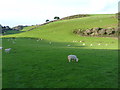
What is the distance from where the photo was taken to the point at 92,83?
14.5 m

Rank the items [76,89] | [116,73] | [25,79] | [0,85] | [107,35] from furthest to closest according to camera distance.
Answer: [107,35]
[116,73]
[25,79]
[0,85]
[76,89]

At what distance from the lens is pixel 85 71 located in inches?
718

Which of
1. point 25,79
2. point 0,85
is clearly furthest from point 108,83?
point 0,85

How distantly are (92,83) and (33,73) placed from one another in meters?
6.83

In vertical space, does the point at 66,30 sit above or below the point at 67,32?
above

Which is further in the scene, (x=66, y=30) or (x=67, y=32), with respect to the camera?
(x=66, y=30)

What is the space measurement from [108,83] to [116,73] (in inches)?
136

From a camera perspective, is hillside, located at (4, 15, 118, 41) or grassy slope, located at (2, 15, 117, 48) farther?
hillside, located at (4, 15, 118, 41)

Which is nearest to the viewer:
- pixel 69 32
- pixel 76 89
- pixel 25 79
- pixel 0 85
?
pixel 76 89

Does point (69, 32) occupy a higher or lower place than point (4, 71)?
higher

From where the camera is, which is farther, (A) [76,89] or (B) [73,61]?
(B) [73,61]

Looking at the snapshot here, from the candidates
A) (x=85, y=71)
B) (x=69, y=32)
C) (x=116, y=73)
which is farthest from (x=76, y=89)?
(x=69, y=32)

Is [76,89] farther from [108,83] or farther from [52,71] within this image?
[52,71]

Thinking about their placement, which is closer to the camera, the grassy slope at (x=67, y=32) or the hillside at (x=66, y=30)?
the grassy slope at (x=67, y=32)
